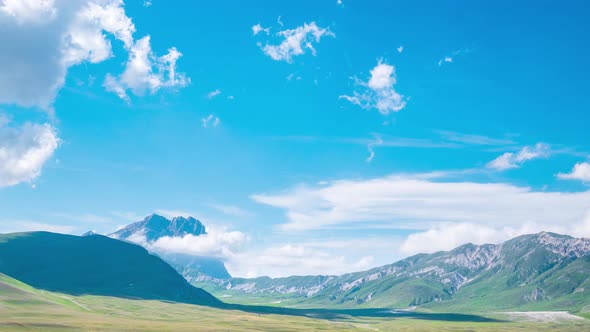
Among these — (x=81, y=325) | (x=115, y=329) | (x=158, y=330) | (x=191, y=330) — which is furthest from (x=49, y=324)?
(x=191, y=330)

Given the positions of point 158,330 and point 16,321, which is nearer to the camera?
point 16,321

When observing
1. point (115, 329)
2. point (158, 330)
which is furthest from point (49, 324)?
point (158, 330)

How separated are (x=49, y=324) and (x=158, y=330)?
1554 inches

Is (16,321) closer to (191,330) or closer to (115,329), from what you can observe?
(115,329)

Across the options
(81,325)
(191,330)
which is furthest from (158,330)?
(81,325)

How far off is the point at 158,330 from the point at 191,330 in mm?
15849

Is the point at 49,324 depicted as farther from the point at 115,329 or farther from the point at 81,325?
the point at 115,329

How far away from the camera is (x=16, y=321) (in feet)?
577

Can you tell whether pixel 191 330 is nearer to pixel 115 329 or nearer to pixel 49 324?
pixel 115 329

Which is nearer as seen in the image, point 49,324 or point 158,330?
point 49,324

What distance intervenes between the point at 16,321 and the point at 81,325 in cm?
2283

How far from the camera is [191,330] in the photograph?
200 m

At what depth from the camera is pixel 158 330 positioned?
189m

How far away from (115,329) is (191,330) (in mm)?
35609
